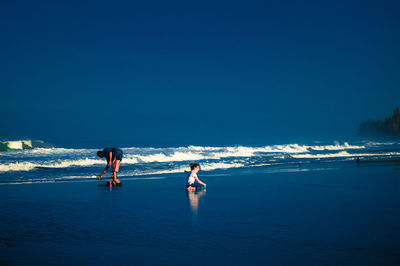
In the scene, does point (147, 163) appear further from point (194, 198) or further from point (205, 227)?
point (205, 227)


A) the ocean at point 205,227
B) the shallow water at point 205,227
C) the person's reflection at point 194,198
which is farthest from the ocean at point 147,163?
the shallow water at point 205,227

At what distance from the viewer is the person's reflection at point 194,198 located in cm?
913

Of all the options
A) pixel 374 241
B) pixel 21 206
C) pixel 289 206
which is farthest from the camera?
pixel 21 206

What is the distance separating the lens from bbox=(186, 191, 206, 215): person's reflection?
9.13 m

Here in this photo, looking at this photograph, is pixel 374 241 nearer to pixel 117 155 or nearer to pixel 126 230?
pixel 126 230

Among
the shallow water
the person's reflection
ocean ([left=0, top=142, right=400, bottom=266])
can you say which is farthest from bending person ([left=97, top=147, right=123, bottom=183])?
the person's reflection

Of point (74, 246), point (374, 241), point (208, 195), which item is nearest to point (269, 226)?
point (374, 241)

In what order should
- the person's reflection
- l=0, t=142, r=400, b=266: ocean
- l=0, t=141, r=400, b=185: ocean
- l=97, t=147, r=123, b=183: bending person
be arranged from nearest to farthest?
l=0, t=142, r=400, b=266: ocean < the person's reflection < l=97, t=147, r=123, b=183: bending person < l=0, t=141, r=400, b=185: ocean

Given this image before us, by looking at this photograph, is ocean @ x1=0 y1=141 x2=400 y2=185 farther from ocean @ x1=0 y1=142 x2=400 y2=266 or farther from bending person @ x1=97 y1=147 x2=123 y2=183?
ocean @ x1=0 y1=142 x2=400 y2=266

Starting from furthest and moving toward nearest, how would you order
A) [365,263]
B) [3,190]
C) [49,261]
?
[3,190]
[49,261]
[365,263]

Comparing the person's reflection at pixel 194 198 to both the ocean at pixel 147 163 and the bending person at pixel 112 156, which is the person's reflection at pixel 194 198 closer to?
the bending person at pixel 112 156

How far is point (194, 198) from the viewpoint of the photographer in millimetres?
10984

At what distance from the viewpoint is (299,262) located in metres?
4.83

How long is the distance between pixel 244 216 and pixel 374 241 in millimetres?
2782
